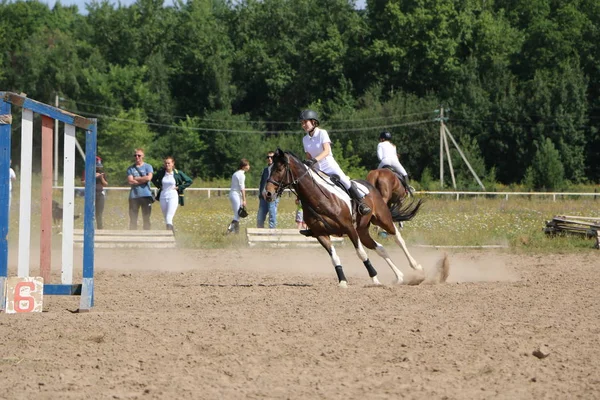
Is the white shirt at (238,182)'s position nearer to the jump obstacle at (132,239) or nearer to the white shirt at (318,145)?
the jump obstacle at (132,239)

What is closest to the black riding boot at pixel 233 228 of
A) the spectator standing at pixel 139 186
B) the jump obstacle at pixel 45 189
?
the spectator standing at pixel 139 186

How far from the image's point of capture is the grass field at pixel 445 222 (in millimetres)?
23156

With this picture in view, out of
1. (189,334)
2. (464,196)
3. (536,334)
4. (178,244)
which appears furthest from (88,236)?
(464,196)

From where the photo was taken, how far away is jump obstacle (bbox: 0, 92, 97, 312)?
10.7 m

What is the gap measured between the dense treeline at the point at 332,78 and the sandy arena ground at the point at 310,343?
2000 inches

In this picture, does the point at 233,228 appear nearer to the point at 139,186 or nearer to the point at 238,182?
the point at 238,182

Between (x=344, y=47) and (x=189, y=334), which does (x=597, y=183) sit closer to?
(x=344, y=47)

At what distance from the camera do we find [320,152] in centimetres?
1468

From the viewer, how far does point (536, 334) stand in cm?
943

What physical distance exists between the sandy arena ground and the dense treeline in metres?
50.8

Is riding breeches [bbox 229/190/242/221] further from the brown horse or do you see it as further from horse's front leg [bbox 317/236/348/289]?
horse's front leg [bbox 317/236/348/289]

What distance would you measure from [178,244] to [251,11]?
6525 cm

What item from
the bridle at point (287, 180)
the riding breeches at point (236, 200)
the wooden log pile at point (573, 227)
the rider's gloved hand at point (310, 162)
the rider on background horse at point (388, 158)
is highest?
the rider on background horse at point (388, 158)

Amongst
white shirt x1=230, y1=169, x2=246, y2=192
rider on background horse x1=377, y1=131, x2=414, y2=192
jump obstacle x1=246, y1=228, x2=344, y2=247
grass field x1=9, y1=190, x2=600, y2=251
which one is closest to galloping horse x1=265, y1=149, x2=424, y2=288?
rider on background horse x1=377, y1=131, x2=414, y2=192
